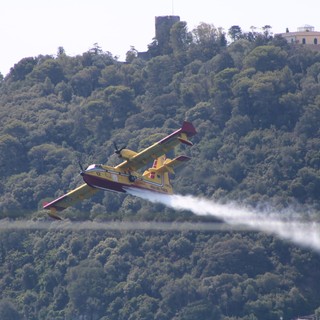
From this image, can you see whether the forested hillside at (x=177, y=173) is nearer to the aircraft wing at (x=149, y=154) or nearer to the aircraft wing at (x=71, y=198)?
the aircraft wing at (x=71, y=198)

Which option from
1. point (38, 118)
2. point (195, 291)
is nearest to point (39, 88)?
point (38, 118)

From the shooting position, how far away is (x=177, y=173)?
11169 cm

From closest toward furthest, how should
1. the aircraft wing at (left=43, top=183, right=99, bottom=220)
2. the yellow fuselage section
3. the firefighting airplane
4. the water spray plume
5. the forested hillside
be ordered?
the firefighting airplane, the yellow fuselage section, the aircraft wing at (left=43, top=183, right=99, bottom=220), the water spray plume, the forested hillside

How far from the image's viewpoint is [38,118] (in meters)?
158

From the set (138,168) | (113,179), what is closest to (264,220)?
(138,168)

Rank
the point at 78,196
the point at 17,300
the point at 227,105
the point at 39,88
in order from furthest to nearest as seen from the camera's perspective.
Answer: the point at 39,88, the point at 227,105, the point at 17,300, the point at 78,196

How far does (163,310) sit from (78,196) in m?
37.5

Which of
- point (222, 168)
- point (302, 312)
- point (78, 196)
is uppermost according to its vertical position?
point (78, 196)

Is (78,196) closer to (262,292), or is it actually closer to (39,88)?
(262,292)

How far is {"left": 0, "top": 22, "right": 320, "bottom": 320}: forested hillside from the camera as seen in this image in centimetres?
12338

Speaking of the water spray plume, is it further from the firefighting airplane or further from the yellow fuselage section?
the yellow fuselage section

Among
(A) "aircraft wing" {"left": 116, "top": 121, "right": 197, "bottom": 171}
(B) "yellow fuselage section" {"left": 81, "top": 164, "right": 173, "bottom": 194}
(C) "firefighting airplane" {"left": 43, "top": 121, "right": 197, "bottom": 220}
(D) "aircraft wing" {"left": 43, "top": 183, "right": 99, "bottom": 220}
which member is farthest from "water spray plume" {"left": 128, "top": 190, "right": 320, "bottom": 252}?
(D) "aircraft wing" {"left": 43, "top": 183, "right": 99, "bottom": 220}

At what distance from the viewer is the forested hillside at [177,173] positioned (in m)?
123

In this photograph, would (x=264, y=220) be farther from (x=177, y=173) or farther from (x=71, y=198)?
(x=177, y=173)
